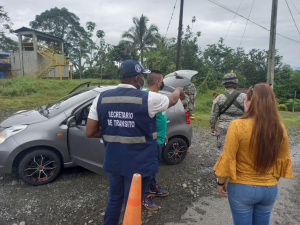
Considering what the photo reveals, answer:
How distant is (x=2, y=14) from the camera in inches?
731

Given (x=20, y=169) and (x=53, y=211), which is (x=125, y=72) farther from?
(x=20, y=169)

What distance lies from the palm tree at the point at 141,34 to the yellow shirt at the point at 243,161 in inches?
1092

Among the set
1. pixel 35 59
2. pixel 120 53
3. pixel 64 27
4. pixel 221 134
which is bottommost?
pixel 221 134

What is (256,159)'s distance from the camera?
169cm

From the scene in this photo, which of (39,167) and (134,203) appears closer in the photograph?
(134,203)

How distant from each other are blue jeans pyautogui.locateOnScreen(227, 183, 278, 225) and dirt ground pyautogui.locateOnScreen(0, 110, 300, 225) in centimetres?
120

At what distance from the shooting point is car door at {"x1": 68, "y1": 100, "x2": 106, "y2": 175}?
11.4 feet

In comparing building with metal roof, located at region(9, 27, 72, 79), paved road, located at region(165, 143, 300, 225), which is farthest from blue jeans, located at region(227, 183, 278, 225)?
building with metal roof, located at region(9, 27, 72, 79)

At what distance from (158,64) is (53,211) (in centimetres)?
1507

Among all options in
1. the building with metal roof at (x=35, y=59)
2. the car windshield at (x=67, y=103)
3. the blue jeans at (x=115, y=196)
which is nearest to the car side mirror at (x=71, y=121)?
the car windshield at (x=67, y=103)

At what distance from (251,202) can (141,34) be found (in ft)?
94.9

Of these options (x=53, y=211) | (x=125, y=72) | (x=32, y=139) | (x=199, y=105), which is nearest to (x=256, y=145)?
(x=125, y=72)

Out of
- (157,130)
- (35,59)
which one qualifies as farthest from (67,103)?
(35,59)

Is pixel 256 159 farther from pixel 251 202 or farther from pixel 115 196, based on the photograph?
pixel 115 196
